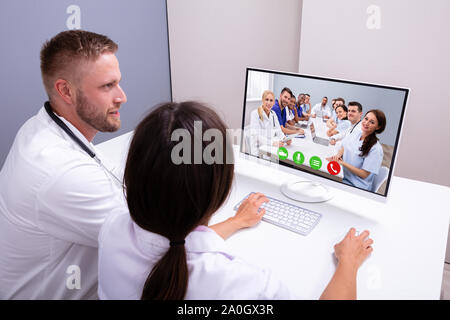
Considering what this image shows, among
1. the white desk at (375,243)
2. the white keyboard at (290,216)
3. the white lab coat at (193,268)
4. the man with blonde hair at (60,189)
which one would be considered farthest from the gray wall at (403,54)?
the white lab coat at (193,268)

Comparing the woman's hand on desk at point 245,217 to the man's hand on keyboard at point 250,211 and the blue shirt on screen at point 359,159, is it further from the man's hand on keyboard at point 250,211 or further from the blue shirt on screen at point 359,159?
the blue shirt on screen at point 359,159

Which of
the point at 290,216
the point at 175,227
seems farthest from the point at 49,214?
the point at 290,216

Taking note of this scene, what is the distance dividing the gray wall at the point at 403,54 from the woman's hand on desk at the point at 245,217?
1024mm

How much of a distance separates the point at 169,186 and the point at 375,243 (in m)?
0.70

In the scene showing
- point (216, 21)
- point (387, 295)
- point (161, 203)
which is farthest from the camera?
point (216, 21)

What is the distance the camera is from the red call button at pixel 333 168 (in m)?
1.15

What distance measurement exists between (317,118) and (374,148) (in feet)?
0.66

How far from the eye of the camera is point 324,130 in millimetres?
1132

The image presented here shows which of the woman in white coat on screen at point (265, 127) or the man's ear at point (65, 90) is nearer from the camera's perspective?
the man's ear at point (65, 90)

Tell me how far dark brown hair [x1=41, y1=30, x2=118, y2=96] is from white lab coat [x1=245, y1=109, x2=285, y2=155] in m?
0.57

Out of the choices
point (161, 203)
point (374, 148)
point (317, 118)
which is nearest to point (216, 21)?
point (317, 118)

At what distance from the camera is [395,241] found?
1.04m

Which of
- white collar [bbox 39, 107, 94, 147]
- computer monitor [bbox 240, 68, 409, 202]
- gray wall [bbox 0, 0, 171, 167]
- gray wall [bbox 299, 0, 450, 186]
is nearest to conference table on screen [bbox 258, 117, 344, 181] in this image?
computer monitor [bbox 240, 68, 409, 202]

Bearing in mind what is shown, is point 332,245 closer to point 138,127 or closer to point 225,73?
point 138,127
